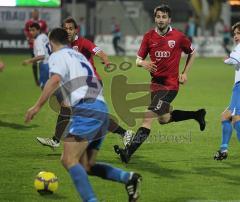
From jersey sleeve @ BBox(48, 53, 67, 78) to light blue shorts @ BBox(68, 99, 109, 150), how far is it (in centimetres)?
43

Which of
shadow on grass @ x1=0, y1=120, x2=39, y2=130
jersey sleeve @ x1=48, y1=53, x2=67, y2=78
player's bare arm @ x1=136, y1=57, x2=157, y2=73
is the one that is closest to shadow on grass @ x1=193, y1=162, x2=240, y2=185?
player's bare arm @ x1=136, y1=57, x2=157, y2=73

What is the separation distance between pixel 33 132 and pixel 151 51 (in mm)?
3832

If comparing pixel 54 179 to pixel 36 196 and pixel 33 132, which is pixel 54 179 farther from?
pixel 33 132

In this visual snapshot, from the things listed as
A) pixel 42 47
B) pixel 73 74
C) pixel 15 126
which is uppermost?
pixel 73 74

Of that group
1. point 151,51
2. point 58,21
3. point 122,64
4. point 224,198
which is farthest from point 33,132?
point 58,21

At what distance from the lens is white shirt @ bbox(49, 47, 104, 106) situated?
731 centimetres

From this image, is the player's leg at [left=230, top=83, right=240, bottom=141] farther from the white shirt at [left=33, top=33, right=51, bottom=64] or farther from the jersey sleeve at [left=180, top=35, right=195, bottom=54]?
the white shirt at [left=33, top=33, right=51, bottom=64]

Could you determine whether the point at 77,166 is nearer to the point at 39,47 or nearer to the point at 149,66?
the point at 149,66

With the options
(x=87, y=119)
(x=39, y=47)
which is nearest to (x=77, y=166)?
(x=87, y=119)

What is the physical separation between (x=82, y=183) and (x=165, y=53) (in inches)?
163

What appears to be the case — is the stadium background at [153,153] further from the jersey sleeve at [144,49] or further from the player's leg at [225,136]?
the jersey sleeve at [144,49]

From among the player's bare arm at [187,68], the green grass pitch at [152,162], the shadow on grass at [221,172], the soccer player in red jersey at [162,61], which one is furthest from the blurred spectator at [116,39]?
the shadow on grass at [221,172]

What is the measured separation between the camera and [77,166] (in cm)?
732

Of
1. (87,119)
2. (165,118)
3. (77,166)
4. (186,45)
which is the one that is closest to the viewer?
(77,166)
